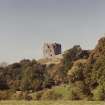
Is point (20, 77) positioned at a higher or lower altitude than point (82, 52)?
lower

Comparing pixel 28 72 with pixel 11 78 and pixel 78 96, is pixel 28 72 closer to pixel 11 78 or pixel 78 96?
pixel 11 78

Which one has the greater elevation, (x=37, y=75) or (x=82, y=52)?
(x=82, y=52)

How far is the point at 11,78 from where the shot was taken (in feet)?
404

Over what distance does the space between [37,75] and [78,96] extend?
5253 centimetres

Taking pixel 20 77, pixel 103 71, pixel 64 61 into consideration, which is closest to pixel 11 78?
pixel 20 77

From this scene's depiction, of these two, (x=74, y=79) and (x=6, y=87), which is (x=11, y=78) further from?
(x=74, y=79)

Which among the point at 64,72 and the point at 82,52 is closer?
the point at 64,72

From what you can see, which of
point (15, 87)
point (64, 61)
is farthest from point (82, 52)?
point (15, 87)

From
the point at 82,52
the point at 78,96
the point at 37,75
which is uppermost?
the point at 82,52

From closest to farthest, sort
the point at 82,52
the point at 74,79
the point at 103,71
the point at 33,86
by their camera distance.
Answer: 1. the point at 103,71
2. the point at 74,79
3. the point at 33,86
4. the point at 82,52

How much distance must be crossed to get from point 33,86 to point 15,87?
556 centimetres

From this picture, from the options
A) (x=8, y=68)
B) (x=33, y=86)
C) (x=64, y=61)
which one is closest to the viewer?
(x=33, y=86)

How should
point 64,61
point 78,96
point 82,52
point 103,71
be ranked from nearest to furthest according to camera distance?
point 103,71
point 78,96
point 64,61
point 82,52

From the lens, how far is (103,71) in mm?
45906
